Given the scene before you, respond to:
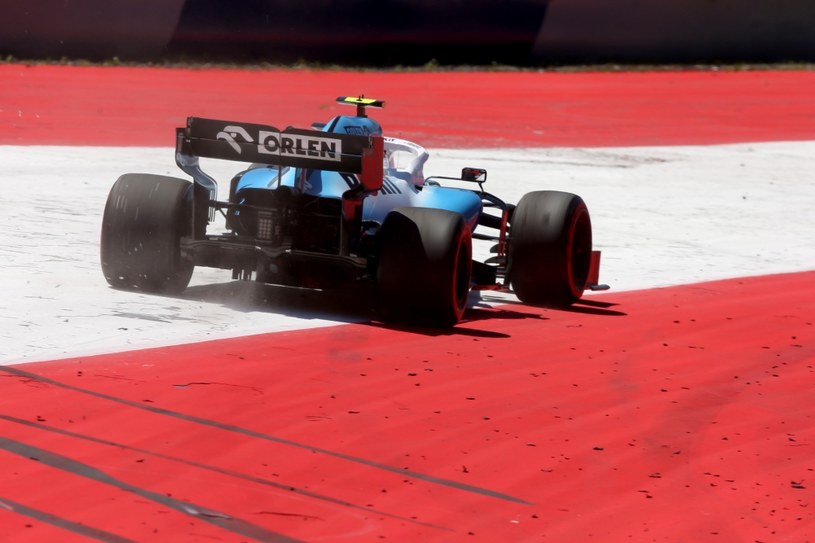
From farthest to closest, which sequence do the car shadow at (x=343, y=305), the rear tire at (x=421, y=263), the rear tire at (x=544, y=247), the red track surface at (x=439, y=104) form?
the red track surface at (x=439, y=104), the rear tire at (x=544, y=247), the car shadow at (x=343, y=305), the rear tire at (x=421, y=263)

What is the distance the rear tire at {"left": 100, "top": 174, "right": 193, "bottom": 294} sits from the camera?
10.0 metres

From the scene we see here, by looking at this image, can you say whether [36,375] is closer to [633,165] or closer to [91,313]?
[91,313]

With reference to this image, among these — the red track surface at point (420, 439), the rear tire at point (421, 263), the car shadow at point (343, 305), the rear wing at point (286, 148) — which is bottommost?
the red track surface at point (420, 439)

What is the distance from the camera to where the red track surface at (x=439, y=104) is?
22.7 m

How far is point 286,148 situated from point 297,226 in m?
0.57

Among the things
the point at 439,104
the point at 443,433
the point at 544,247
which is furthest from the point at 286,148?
the point at 439,104

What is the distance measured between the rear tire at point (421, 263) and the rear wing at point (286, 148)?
0.38m


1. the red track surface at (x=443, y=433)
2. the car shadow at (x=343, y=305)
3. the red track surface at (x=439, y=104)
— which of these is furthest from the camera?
the red track surface at (x=439, y=104)

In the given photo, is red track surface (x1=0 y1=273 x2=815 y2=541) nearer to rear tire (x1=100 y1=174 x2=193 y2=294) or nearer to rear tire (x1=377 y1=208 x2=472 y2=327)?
rear tire (x1=377 y1=208 x2=472 y2=327)

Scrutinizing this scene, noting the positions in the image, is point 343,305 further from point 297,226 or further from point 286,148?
point 286,148

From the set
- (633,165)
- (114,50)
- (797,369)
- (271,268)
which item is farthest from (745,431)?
(114,50)

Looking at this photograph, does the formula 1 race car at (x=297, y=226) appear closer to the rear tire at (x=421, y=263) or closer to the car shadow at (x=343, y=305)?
the rear tire at (x=421, y=263)

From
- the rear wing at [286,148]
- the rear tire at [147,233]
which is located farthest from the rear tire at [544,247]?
the rear tire at [147,233]

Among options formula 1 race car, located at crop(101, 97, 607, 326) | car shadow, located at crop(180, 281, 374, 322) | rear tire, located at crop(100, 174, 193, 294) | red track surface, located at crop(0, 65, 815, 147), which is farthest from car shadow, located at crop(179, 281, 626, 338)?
red track surface, located at crop(0, 65, 815, 147)
